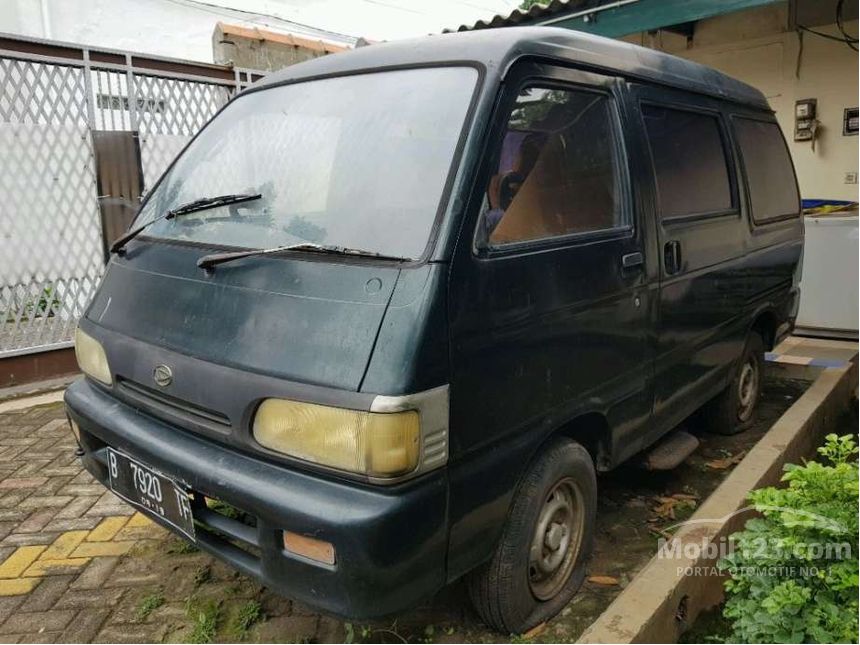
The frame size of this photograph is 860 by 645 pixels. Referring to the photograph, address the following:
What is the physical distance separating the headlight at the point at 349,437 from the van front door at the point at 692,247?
1.57m

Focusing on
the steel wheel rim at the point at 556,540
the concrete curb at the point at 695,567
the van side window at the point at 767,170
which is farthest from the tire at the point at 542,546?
the van side window at the point at 767,170

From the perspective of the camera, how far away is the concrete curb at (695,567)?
215 centimetres

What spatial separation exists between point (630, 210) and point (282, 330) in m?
1.52

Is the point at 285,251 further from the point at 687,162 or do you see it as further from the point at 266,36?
the point at 266,36

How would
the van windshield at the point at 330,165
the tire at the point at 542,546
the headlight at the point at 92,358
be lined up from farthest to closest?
the headlight at the point at 92,358
the tire at the point at 542,546
the van windshield at the point at 330,165

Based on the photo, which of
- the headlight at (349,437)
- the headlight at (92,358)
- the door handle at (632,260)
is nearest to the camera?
the headlight at (349,437)

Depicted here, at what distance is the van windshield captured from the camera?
83.5 inches

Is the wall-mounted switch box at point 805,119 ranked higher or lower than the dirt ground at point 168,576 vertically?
higher

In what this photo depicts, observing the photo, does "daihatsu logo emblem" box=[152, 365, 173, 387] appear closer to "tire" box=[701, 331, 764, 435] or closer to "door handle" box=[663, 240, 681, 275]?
"door handle" box=[663, 240, 681, 275]

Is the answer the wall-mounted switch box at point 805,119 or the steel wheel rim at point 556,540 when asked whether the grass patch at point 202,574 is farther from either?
the wall-mounted switch box at point 805,119

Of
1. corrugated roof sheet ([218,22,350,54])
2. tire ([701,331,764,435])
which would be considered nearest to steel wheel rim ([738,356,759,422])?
tire ([701,331,764,435])

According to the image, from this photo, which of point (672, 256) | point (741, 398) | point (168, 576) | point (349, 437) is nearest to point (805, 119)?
point (741, 398)

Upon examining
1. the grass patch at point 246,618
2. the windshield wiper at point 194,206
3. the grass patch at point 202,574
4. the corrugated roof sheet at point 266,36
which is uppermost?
the corrugated roof sheet at point 266,36

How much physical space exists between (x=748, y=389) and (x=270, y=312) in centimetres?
341
